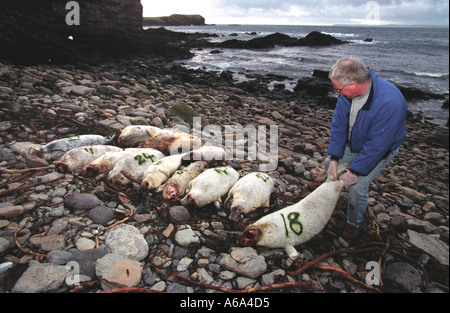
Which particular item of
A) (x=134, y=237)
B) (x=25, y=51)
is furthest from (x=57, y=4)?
(x=134, y=237)

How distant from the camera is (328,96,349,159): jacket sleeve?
132 inches

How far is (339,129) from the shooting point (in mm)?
3502

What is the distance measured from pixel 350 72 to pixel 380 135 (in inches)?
32.7

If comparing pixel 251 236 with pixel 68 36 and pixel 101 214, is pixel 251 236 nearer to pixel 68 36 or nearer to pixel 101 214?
pixel 101 214

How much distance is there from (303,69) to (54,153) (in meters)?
23.0

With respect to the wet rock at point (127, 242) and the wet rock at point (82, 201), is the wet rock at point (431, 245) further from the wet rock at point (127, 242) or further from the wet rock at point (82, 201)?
the wet rock at point (82, 201)

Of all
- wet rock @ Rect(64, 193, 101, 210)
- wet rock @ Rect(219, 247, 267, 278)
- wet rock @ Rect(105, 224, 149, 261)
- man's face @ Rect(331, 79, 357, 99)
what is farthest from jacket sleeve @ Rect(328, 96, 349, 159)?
wet rock @ Rect(64, 193, 101, 210)

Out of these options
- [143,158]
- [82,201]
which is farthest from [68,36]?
[82,201]

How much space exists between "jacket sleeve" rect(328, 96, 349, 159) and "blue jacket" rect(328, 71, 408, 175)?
0.01 metres

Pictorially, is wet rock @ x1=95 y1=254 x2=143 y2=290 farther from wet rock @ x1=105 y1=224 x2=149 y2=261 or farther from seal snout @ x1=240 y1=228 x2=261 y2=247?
seal snout @ x1=240 y1=228 x2=261 y2=247

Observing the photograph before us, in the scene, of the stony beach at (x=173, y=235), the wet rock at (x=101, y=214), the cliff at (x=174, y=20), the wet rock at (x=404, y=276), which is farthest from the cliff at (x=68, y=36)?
the cliff at (x=174, y=20)

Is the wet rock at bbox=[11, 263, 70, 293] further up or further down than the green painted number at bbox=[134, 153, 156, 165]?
further down

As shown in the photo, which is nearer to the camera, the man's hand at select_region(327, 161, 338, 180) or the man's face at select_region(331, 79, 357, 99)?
the man's face at select_region(331, 79, 357, 99)

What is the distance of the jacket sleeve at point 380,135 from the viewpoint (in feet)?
9.12
